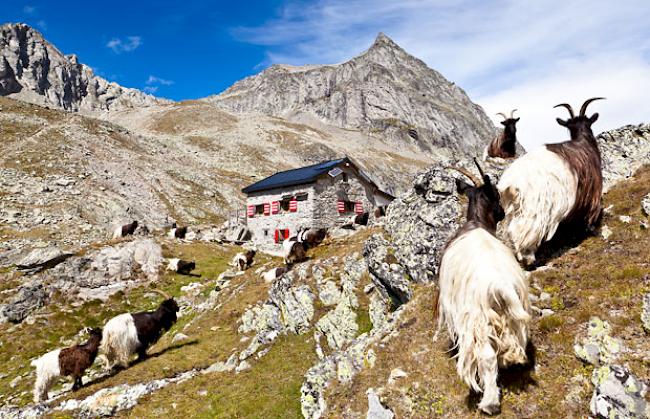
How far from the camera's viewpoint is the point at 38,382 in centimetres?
1479

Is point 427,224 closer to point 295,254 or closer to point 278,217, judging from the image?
point 295,254

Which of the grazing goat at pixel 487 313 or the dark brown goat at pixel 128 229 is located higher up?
the grazing goat at pixel 487 313

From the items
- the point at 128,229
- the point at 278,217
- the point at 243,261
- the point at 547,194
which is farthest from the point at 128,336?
the point at 128,229

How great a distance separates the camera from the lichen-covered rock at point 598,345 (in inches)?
214

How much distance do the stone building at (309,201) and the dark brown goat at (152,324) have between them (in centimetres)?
1732

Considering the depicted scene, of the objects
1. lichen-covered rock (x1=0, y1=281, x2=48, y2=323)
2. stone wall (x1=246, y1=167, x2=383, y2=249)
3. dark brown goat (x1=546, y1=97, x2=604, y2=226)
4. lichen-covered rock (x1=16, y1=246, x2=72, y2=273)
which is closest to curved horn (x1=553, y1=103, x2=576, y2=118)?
dark brown goat (x1=546, y1=97, x2=604, y2=226)

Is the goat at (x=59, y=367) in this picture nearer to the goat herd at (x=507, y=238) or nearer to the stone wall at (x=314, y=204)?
the goat herd at (x=507, y=238)

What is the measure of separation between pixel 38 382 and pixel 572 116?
20553 mm

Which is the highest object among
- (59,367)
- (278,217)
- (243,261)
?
(278,217)

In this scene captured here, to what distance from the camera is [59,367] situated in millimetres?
14875

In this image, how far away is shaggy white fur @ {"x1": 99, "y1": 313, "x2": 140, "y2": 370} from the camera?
16078 mm

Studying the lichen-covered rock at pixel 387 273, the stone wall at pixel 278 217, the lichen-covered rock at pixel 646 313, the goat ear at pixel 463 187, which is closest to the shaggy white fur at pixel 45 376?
the lichen-covered rock at pixel 387 273

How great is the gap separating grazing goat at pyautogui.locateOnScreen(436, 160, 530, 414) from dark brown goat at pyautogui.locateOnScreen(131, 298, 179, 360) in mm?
15449

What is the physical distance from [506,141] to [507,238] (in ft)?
22.8
